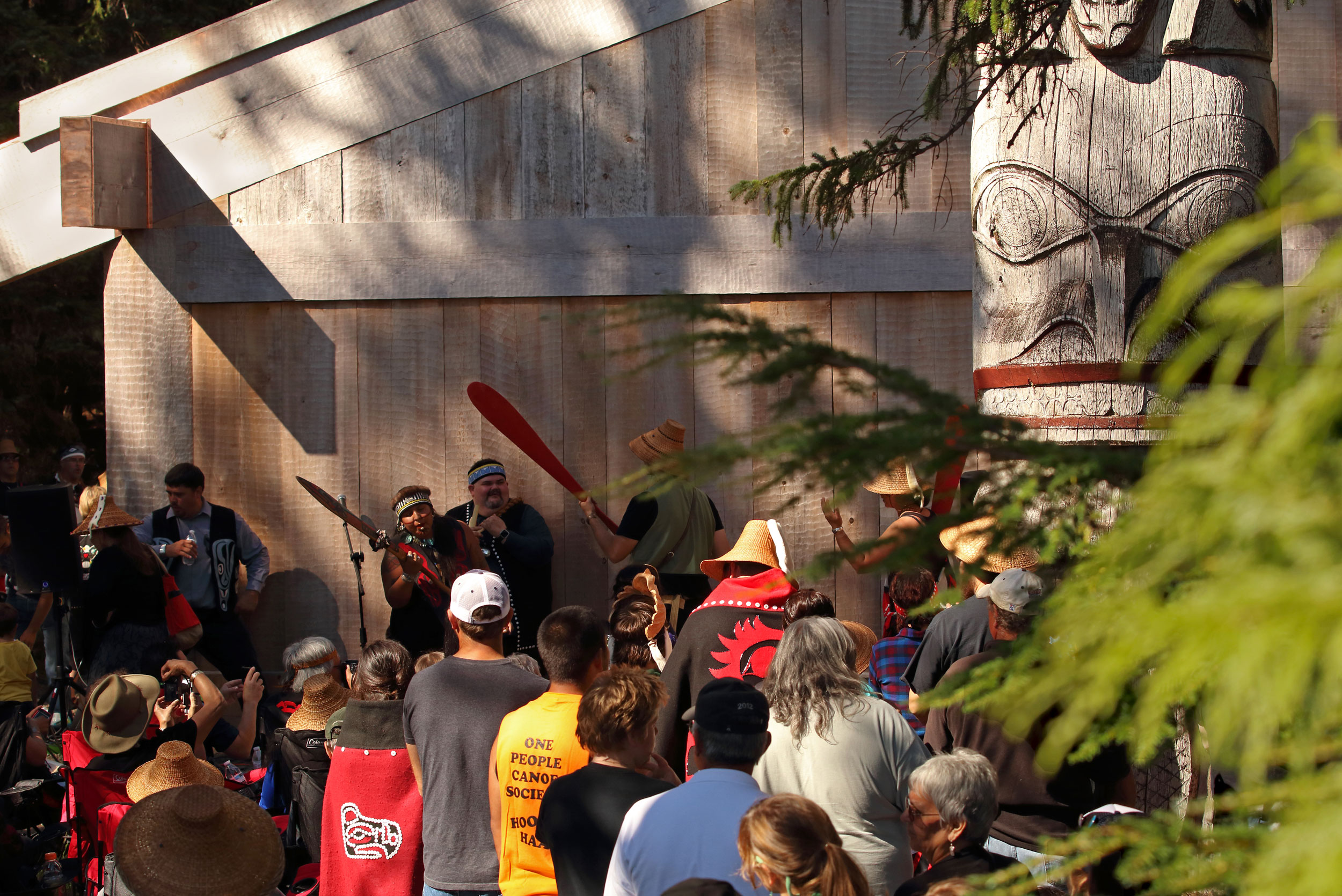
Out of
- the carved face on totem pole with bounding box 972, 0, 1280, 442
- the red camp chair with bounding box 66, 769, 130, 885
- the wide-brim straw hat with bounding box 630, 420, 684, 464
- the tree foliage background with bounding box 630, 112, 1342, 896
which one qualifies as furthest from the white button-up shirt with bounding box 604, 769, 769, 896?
the wide-brim straw hat with bounding box 630, 420, 684, 464

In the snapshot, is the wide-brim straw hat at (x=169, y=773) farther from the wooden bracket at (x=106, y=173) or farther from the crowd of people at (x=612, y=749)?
the wooden bracket at (x=106, y=173)

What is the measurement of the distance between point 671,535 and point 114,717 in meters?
2.62

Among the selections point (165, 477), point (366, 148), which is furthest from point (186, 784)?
point (366, 148)

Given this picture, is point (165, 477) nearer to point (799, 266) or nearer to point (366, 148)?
point (366, 148)

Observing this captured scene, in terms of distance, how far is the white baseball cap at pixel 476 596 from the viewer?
3713 millimetres

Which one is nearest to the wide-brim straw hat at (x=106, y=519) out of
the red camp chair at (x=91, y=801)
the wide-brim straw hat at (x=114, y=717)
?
the wide-brim straw hat at (x=114, y=717)

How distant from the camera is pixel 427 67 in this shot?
6.30m

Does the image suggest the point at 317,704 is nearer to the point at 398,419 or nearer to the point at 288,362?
the point at 398,419

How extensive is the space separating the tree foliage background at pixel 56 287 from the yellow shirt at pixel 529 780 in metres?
8.01

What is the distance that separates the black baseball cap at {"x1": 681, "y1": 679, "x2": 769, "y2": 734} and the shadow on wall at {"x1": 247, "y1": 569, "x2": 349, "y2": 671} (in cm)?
385

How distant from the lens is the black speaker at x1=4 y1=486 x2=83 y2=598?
5715mm

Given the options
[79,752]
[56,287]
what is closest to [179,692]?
[79,752]

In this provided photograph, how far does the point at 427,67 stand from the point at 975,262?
4.14 meters

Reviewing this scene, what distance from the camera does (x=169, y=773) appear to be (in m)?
4.14
